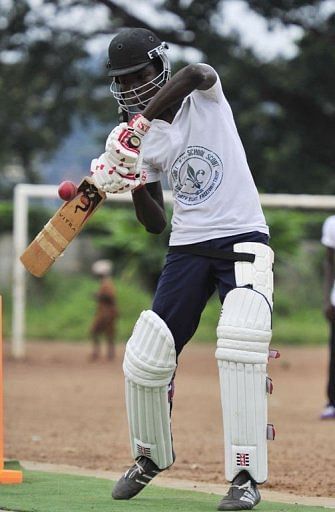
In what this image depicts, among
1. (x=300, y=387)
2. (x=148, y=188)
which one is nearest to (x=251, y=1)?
(x=300, y=387)

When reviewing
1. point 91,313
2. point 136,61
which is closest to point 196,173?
point 136,61

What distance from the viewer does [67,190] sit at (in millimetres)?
5902

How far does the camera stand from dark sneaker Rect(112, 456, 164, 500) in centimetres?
612

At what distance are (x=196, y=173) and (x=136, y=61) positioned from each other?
604 millimetres

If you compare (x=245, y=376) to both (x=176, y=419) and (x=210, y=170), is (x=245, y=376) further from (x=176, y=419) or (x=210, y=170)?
(x=176, y=419)

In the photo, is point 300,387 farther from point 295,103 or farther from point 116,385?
point 295,103

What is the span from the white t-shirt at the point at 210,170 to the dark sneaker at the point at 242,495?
3.69 ft

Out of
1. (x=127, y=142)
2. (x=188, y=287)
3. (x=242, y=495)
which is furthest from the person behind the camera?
(x=188, y=287)

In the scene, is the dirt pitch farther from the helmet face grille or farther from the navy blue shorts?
the helmet face grille

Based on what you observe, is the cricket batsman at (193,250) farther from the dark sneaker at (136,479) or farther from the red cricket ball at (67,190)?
the red cricket ball at (67,190)

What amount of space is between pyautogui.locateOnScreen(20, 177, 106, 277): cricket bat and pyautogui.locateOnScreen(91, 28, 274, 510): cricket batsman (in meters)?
0.24

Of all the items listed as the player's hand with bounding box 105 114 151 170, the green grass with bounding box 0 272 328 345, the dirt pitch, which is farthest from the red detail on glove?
the green grass with bounding box 0 272 328 345

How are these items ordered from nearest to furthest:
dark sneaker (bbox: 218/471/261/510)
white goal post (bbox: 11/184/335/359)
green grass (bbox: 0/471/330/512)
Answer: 1. dark sneaker (bbox: 218/471/261/510)
2. green grass (bbox: 0/471/330/512)
3. white goal post (bbox: 11/184/335/359)

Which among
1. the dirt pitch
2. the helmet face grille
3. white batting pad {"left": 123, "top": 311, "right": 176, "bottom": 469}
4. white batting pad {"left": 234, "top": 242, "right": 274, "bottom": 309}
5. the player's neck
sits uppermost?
the helmet face grille
